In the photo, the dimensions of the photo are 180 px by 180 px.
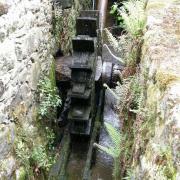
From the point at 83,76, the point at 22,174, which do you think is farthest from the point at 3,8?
the point at 83,76

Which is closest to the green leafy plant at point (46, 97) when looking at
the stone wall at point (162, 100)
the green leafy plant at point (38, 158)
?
the green leafy plant at point (38, 158)

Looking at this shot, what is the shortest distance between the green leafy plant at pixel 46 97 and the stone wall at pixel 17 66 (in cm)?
18

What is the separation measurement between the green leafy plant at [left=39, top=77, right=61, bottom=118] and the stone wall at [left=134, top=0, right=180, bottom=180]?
228 centimetres

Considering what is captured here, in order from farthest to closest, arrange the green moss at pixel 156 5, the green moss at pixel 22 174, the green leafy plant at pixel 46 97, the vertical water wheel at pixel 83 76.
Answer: the vertical water wheel at pixel 83 76
the green leafy plant at pixel 46 97
the green moss at pixel 22 174
the green moss at pixel 156 5

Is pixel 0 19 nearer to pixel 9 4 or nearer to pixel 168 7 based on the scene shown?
pixel 9 4

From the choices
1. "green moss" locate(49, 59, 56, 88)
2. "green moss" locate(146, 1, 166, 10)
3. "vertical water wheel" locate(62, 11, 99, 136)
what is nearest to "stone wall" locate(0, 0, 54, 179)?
"green moss" locate(49, 59, 56, 88)

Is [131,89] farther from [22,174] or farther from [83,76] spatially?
[83,76]

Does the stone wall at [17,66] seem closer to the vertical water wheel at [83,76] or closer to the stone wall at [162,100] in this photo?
the vertical water wheel at [83,76]

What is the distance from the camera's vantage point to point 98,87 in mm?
7375

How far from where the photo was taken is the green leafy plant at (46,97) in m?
4.88

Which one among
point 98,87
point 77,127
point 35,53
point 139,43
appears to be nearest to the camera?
point 139,43

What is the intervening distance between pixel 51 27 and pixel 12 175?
251 cm

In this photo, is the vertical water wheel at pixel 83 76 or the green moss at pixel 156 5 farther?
the vertical water wheel at pixel 83 76

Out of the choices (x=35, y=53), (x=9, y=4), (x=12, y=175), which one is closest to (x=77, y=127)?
(x=35, y=53)
